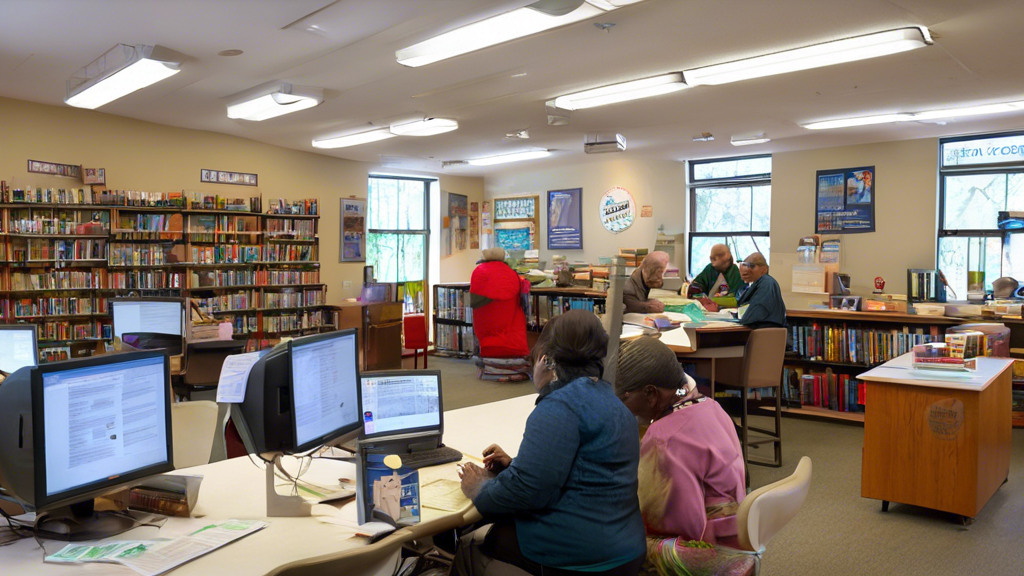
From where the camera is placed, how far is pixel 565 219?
37.9ft

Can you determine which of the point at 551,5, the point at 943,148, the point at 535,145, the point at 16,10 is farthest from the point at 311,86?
the point at 943,148

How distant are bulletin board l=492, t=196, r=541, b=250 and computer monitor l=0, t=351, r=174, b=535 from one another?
32.8 feet

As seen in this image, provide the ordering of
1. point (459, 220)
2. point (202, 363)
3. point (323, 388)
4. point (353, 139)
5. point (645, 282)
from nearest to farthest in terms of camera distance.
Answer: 1. point (323, 388)
2. point (202, 363)
3. point (645, 282)
4. point (353, 139)
5. point (459, 220)

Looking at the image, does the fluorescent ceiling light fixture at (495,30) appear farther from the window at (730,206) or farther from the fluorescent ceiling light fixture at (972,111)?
the window at (730,206)

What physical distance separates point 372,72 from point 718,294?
4.64 metres

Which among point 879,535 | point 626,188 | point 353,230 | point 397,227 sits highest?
point 626,188

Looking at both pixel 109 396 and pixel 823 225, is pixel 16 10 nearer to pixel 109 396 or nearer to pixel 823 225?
pixel 109 396

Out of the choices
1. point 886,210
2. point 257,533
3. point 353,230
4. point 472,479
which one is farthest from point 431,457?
point 353,230

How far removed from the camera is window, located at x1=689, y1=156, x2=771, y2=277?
9977 millimetres

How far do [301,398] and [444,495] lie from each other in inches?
24.3

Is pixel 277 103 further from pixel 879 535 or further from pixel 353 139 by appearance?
pixel 879 535

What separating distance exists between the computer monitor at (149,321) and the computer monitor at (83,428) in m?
3.50

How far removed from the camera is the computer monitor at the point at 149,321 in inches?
213

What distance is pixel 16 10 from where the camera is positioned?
173 inches
